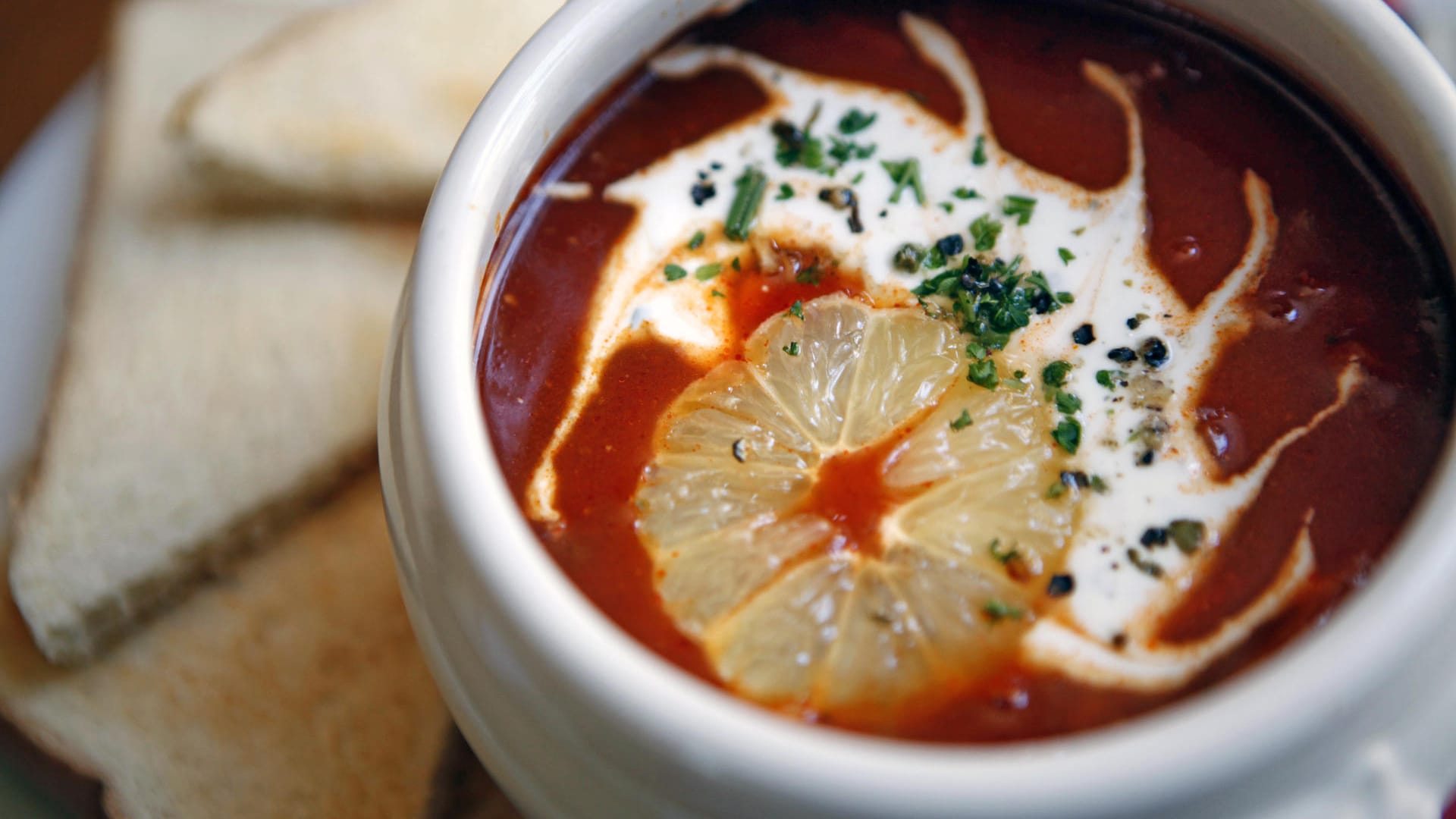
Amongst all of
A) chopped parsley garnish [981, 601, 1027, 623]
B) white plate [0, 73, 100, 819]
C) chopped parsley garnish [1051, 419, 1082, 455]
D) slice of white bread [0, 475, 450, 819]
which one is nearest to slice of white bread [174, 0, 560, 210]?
white plate [0, 73, 100, 819]

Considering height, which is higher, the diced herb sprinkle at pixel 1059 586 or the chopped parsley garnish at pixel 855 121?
the chopped parsley garnish at pixel 855 121

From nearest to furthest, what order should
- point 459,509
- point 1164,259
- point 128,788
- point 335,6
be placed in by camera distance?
point 459,509
point 1164,259
point 128,788
point 335,6

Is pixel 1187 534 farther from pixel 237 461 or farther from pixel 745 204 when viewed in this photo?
pixel 237 461

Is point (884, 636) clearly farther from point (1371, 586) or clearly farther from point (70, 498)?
point (70, 498)

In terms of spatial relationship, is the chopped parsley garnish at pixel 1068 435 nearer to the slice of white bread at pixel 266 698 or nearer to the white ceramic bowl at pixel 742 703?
the white ceramic bowl at pixel 742 703

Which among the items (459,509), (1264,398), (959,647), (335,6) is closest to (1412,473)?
(1264,398)

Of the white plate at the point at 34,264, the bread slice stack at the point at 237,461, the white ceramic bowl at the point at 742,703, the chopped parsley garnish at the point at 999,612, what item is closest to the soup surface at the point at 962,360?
the chopped parsley garnish at the point at 999,612
